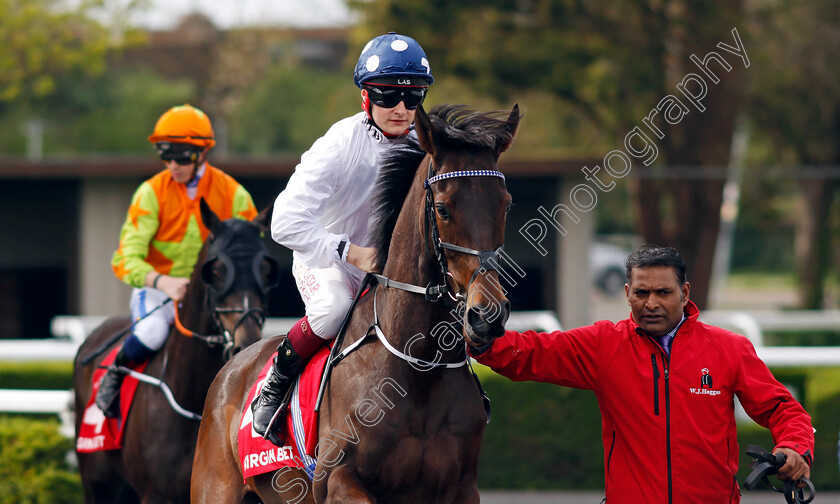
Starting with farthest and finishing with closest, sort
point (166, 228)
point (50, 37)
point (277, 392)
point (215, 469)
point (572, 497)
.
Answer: point (50, 37) → point (572, 497) → point (166, 228) → point (215, 469) → point (277, 392)

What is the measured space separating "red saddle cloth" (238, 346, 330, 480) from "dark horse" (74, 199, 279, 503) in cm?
79

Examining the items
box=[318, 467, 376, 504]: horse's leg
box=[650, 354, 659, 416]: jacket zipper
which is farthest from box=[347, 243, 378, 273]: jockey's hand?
box=[650, 354, 659, 416]: jacket zipper

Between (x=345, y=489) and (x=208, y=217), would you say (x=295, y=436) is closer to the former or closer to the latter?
(x=345, y=489)

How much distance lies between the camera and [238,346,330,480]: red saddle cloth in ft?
10.9

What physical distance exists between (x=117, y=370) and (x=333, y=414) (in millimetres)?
2121

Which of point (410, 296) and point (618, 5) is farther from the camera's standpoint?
point (618, 5)

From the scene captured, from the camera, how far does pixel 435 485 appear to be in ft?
10.0

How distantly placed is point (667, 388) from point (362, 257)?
3.73ft

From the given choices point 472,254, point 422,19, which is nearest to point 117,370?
point 472,254

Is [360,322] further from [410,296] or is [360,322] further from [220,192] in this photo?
[220,192]

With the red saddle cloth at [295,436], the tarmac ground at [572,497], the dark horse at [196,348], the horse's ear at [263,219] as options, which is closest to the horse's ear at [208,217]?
the dark horse at [196,348]

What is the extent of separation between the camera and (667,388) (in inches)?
130

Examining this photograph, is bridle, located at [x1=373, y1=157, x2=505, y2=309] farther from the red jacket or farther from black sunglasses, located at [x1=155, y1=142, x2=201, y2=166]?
black sunglasses, located at [x1=155, y1=142, x2=201, y2=166]

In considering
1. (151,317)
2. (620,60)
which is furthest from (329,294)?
(620,60)
